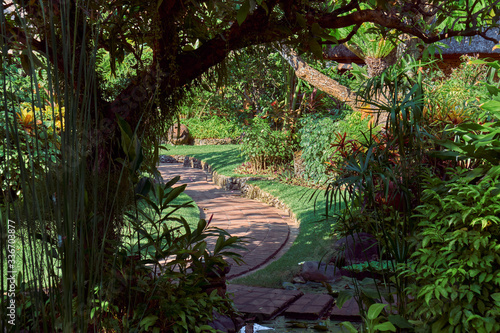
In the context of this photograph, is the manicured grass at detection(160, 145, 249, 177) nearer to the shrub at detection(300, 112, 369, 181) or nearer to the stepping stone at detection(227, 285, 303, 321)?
the shrub at detection(300, 112, 369, 181)

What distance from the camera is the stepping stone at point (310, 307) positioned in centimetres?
355

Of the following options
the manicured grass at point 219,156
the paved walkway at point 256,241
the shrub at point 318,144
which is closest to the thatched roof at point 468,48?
the shrub at point 318,144

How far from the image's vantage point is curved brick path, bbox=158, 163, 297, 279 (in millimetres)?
5395

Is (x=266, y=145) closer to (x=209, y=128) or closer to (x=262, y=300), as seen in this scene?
(x=262, y=300)

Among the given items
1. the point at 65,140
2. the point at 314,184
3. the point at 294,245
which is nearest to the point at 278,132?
the point at 314,184

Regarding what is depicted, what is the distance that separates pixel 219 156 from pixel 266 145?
4.10 meters

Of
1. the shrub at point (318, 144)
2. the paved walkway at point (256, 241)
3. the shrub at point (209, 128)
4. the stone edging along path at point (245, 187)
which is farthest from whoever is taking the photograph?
→ the shrub at point (209, 128)

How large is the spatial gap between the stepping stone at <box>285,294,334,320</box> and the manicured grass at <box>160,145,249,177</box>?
7181 millimetres

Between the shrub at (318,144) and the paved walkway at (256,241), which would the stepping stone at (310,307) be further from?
the shrub at (318,144)

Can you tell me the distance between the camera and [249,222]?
7113mm

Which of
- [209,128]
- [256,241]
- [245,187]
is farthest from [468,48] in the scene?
[209,128]

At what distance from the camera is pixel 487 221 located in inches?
97.0

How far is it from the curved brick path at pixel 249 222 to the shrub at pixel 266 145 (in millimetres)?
1259

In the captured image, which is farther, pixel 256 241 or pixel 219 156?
pixel 219 156
